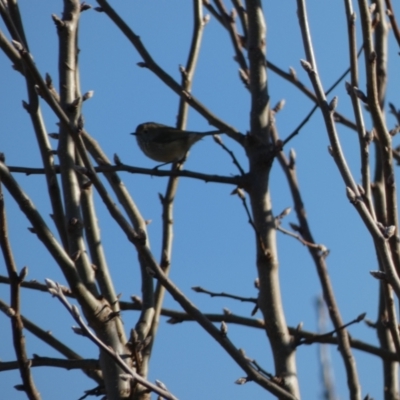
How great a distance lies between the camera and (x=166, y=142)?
6.56 meters

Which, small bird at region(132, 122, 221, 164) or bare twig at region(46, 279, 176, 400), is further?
small bird at region(132, 122, 221, 164)

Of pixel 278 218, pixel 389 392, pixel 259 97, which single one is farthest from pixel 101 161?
pixel 389 392

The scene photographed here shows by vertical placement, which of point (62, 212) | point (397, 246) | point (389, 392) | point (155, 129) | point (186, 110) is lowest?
point (389, 392)

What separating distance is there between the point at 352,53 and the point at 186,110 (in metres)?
1.81

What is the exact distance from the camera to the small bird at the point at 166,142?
6216mm

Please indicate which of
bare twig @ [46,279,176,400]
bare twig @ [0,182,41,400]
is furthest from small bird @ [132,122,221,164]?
bare twig @ [46,279,176,400]

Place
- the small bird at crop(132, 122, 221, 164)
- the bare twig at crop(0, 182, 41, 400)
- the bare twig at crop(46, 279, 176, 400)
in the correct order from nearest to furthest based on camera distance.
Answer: the bare twig at crop(46, 279, 176, 400)
the bare twig at crop(0, 182, 41, 400)
the small bird at crop(132, 122, 221, 164)

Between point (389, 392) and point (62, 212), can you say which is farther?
point (389, 392)

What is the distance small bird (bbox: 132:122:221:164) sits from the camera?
20.4 feet

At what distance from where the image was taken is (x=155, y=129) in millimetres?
7055

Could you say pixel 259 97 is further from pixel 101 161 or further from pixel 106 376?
pixel 106 376

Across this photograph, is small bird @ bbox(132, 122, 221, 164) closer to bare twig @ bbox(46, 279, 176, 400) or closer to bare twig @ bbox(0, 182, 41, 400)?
bare twig @ bbox(0, 182, 41, 400)

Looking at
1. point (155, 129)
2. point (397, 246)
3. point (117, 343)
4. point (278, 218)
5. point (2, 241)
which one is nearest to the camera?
point (2, 241)

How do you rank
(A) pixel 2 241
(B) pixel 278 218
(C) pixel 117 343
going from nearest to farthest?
(A) pixel 2 241 → (C) pixel 117 343 → (B) pixel 278 218
